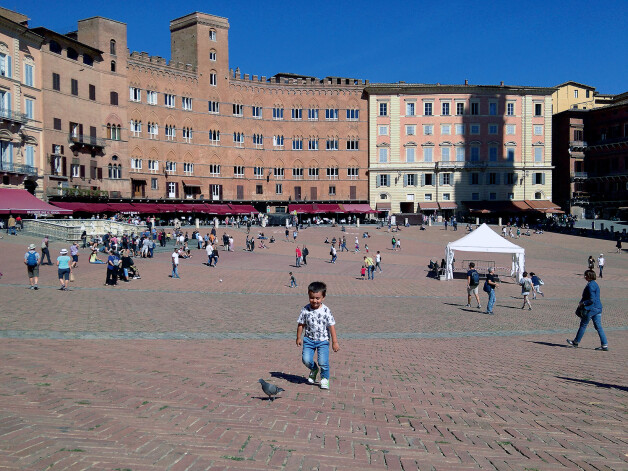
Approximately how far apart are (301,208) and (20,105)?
3471cm

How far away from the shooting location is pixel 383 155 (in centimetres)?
7388

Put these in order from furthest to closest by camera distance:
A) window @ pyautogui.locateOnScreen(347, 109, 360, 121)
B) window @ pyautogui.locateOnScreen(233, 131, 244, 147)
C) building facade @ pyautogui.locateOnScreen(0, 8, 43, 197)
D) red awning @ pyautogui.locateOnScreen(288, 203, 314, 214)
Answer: window @ pyautogui.locateOnScreen(347, 109, 360, 121) < red awning @ pyautogui.locateOnScreen(288, 203, 314, 214) < window @ pyautogui.locateOnScreen(233, 131, 244, 147) < building facade @ pyautogui.locateOnScreen(0, 8, 43, 197)

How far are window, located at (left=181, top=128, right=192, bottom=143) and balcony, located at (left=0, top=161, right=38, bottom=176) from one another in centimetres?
2117

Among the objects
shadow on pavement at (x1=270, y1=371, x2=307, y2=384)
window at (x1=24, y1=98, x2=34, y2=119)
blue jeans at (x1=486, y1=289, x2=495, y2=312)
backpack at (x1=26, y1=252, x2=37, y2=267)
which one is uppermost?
window at (x1=24, y1=98, x2=34, y2=119)

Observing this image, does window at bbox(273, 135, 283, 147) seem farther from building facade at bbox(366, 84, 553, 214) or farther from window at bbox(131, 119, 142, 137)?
window at bbox(131, 119, 142, 137)

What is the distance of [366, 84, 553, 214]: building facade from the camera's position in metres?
73.5

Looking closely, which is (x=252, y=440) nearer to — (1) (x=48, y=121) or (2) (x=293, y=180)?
(1) (x=48, y=121)

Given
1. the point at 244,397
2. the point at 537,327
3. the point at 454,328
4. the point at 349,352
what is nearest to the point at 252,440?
the point at 244,397

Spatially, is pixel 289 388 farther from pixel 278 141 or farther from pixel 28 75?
pixel 278 141

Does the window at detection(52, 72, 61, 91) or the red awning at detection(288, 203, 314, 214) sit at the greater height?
the window at detection(52, 72, 61, 91)

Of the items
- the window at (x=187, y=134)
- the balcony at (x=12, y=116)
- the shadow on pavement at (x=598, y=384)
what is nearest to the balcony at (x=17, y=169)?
the balcony at (x=12, y=116)

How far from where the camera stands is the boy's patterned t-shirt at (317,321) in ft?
23.6

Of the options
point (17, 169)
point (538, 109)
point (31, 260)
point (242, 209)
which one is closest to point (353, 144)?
point (242, 209)

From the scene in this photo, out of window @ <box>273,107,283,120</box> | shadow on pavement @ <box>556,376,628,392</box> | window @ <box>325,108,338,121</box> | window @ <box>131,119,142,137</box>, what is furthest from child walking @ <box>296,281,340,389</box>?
window @ <box>325,108,338,121</box>
